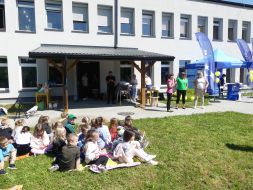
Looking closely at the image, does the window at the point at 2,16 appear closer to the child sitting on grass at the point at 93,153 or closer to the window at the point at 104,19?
the window at the point at 104,19

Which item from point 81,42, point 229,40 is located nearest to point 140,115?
point 81,42

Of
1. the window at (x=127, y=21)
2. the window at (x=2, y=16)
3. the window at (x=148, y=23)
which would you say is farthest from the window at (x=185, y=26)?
the window at (x=2, y=16)

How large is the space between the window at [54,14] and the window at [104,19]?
8.47 feet

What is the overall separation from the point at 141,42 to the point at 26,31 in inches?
298

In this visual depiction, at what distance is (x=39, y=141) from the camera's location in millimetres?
7711

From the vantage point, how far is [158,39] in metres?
20.9

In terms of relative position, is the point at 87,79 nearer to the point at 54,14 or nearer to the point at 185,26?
the point at 54,14

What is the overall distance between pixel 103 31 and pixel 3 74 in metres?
6.75

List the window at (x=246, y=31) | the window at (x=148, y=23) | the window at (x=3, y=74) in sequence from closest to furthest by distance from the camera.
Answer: the window at (x=3, y=74) < the window at (x=148, y=23) < the window at (x=246, y=31)

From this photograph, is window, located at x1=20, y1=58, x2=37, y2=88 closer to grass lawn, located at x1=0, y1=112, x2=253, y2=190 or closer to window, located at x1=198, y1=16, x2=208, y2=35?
grass lawn, located at x1=0, y1=112, x2=253, y2=190

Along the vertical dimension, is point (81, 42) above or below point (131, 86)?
above

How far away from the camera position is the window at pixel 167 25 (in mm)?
21484

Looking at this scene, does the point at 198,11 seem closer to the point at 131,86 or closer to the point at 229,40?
the point at 229,40

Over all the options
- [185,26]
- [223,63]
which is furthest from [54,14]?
[223,63]
